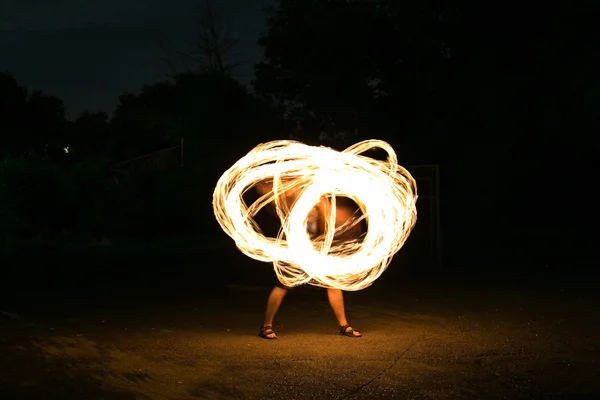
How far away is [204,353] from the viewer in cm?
822

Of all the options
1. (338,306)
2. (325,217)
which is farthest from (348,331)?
(325,217)

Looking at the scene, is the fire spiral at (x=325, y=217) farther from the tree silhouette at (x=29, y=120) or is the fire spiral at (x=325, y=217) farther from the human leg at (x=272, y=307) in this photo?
the tree silhouette at (x=29, y=120)

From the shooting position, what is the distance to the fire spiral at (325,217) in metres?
8.73

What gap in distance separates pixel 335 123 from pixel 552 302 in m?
18.4

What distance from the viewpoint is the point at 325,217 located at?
8805 mm

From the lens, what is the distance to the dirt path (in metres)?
6.70

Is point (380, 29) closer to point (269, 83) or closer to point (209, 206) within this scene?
point (269, 83)

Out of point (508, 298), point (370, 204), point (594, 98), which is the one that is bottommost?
point (508, 298)

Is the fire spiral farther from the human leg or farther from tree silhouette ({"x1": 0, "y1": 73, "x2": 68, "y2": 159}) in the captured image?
tree silhouette ({"x1": 0, "y1": 73, "x2": 68, "y2": 159})

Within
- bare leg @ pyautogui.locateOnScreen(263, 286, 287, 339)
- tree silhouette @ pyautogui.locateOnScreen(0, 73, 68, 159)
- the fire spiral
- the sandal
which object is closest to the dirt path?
the sandal

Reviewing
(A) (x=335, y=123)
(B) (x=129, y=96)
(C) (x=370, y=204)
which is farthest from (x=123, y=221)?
(B) (x=129, y=96)

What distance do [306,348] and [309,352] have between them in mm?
213

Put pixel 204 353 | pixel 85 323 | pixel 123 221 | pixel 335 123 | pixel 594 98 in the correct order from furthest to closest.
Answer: pixel 335 123
pixel 123 221
pixel 594 98
pixel 85 323
pixel 204 353

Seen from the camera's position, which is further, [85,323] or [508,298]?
[508,298]
